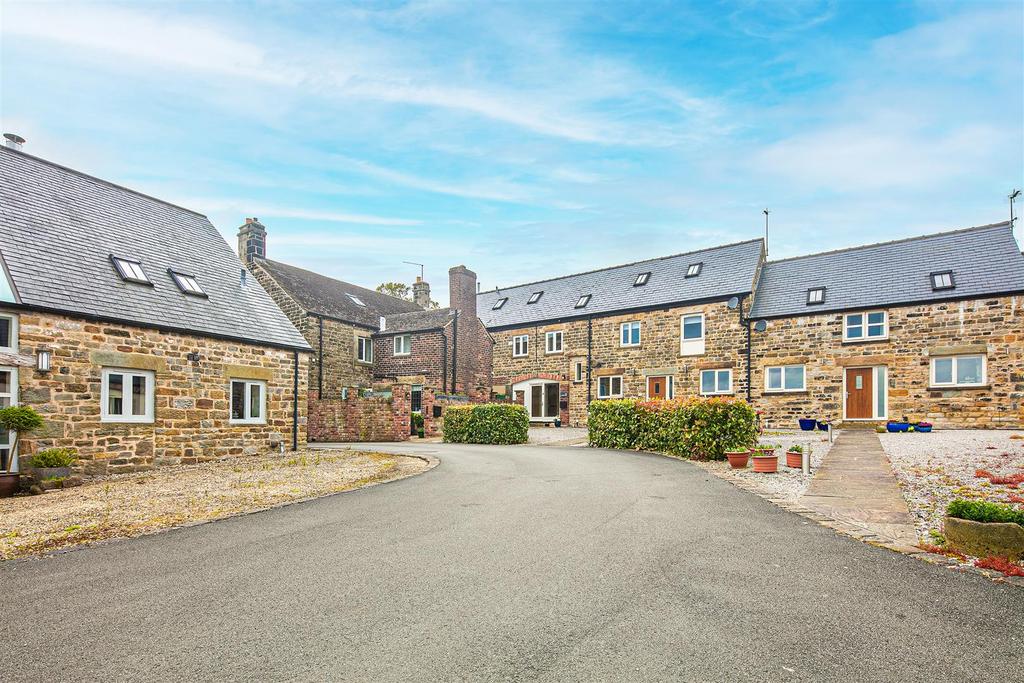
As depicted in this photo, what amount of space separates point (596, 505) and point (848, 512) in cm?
349

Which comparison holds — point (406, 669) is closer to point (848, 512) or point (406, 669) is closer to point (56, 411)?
point (848, 512)

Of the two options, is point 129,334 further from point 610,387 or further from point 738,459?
point 610,387

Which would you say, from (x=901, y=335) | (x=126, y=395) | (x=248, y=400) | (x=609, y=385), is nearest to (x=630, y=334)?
(x=609, y=385)

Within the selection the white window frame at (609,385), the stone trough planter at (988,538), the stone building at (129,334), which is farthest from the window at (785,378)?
the stone trough planter at (988,538)

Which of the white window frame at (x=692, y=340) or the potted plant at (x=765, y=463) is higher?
the white window frame at (x=692, y=340)

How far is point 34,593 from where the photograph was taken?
5.34m

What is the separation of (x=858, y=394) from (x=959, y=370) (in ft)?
11.8

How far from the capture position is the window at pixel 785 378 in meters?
27.1

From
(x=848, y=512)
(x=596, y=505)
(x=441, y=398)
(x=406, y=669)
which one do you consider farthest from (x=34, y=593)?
(x=441, y=398)

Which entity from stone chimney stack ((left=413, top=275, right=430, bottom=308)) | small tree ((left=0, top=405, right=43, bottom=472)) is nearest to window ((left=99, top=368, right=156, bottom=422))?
small tree ((left=0, top=405, right=43, bottom=472))

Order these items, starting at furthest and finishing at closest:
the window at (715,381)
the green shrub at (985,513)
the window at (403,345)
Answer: the window at (403,345) → the window at (715,381) → the green shrub at (985,513)

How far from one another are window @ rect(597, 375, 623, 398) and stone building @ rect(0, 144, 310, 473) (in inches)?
676

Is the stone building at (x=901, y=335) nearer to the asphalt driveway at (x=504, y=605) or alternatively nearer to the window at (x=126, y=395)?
the asphalt driveway at (x=504, y=605)

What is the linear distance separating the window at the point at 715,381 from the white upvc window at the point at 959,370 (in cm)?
806
